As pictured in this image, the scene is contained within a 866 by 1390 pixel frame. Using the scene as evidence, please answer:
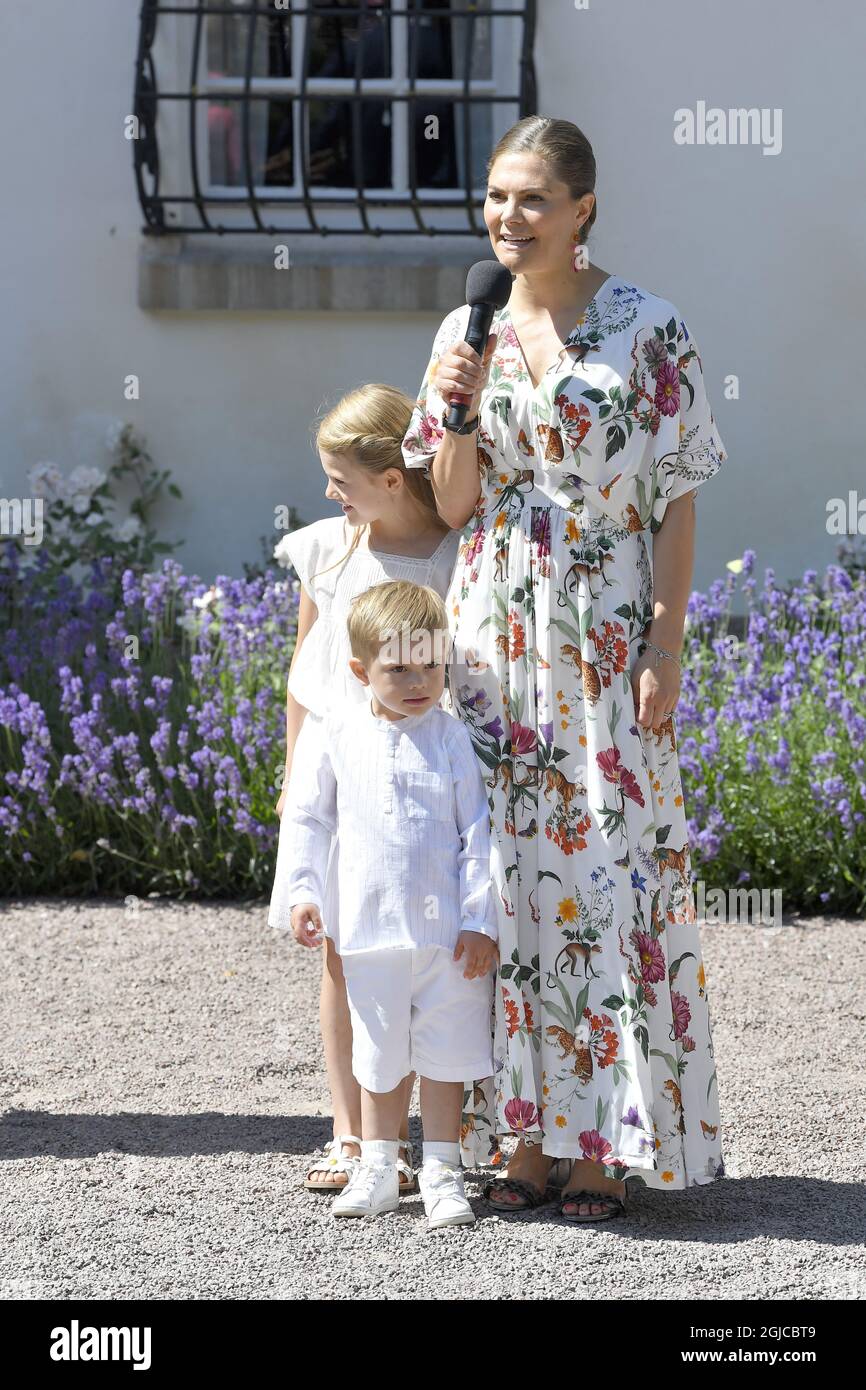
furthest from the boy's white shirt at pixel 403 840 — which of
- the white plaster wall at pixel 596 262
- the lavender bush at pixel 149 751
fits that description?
the white plaster wall at pixel 596 262

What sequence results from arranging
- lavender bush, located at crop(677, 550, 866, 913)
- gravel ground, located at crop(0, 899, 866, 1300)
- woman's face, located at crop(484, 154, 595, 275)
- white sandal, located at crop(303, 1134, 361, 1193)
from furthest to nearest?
lavender bush, located at crop(677, 550, 866, 913)
white sandal, located at crop(303, 1134, 361, 1193)
woman's face, located at crop(484, 154, 595, 275)
gravel ground, located at crop(0, 899, 866, 1300)

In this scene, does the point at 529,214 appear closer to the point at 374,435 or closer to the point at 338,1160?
the point at 374,435

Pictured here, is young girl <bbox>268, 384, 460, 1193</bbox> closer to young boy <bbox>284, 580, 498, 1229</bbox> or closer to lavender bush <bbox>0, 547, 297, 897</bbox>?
young boy <bbox>284, 580, 498, 1229</bbox>

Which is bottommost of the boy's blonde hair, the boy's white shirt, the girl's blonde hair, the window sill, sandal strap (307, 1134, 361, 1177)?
sandal strap (307, 1134, 361, 1177)

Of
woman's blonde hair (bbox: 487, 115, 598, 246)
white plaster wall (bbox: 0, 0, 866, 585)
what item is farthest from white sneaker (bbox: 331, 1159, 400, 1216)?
white plaster wall (bbox: 0, 0, 866, 585)

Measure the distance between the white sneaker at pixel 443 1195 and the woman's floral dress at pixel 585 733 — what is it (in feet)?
0.46

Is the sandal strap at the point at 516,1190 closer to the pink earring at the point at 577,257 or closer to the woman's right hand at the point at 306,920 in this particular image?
the woman's right hand at the point at 306,920

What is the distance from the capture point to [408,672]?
10.2 feet

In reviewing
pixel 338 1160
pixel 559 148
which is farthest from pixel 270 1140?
pixel 559 148

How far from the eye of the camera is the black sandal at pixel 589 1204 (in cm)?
318

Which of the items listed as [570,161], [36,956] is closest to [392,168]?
[36,956]

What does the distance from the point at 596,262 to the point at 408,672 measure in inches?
174

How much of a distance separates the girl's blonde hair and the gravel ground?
1.27 metres

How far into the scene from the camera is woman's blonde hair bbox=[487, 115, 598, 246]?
3082 millimetres
